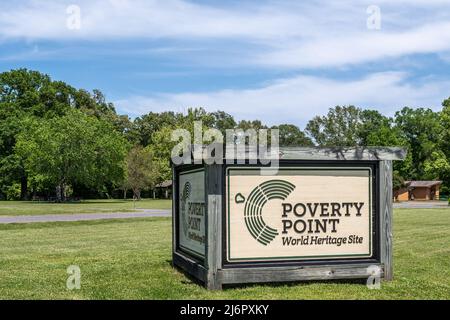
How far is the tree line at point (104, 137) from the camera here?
63.8 metres

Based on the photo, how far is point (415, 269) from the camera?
1014cm

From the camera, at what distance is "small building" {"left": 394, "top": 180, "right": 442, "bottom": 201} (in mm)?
86125

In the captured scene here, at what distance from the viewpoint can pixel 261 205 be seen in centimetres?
831

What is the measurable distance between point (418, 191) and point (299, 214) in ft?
277

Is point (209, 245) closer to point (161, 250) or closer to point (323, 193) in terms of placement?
point (323, 193)

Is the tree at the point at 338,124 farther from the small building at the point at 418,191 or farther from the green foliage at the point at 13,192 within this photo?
the green foliage at the point at 13,192

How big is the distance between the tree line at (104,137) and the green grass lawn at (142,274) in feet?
160

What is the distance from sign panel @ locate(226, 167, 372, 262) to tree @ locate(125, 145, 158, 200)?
66.0 meters

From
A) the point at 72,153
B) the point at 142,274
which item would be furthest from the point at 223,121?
the point at 142,274
